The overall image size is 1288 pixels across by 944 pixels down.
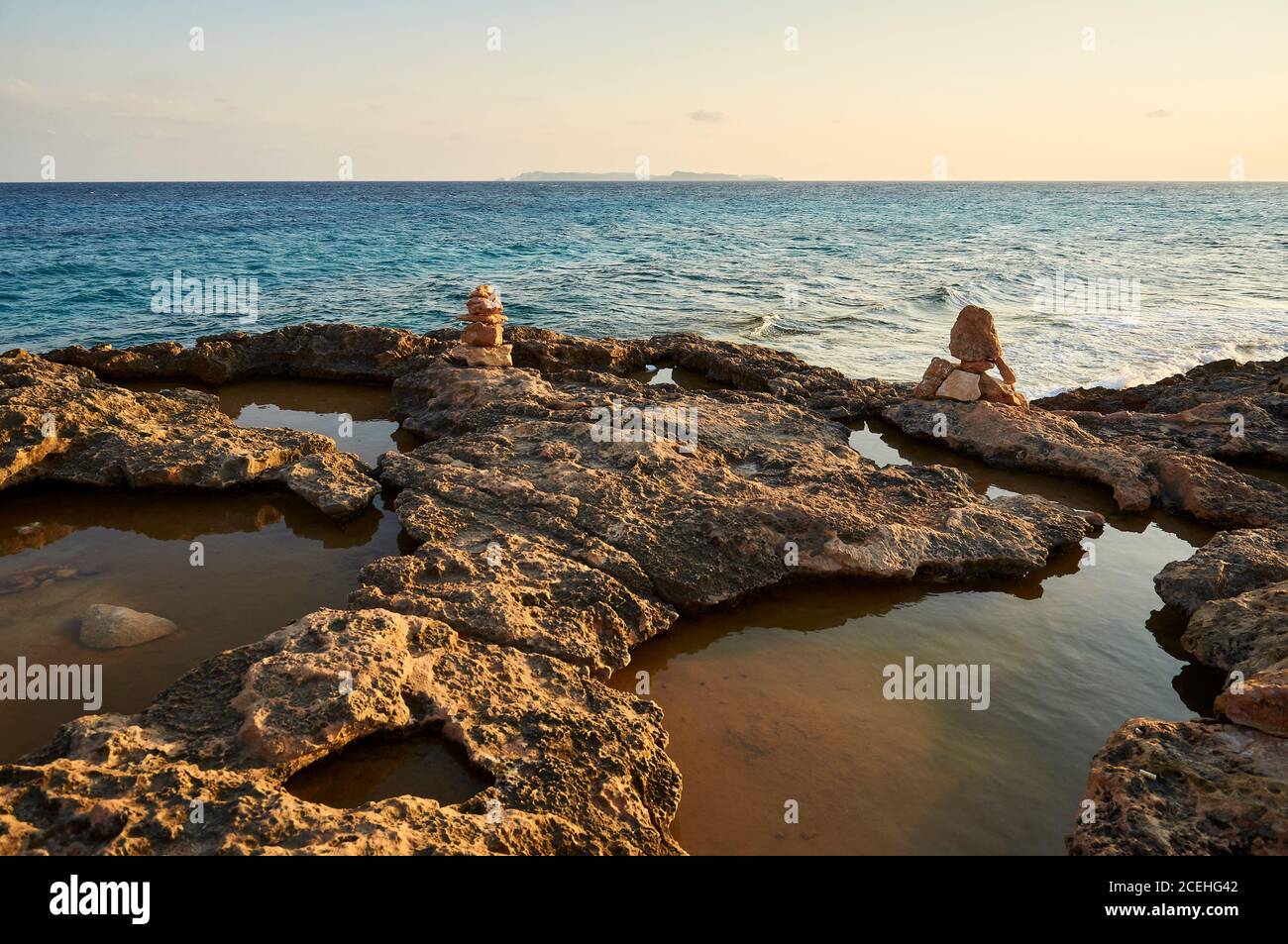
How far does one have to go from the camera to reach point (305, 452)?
8.20 meters

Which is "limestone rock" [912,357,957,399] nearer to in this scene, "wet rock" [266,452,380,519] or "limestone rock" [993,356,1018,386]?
"limestone rock" [993,356,1018,386]

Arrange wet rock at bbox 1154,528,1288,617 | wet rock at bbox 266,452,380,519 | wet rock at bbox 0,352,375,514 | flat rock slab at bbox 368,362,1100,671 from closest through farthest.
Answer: flat rock slab at bbox 368,362,1100,671, wet rock at bbox 1154,528,1288,617, wet rock at bbox 266,452,380,519, wet rock at bbox 0,352,375,514

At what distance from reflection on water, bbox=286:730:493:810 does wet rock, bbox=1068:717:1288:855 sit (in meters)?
3.17

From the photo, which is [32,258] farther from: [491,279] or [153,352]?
[153,352]

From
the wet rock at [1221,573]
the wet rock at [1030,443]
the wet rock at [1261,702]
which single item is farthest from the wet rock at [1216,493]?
the wet rock at [1261,702]

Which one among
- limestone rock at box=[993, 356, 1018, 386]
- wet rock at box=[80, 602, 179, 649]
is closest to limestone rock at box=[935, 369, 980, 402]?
limestone rock at box=[993, 356, 1018, 386]

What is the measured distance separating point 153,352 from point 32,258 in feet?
78.1

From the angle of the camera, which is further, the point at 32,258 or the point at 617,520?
the point at 32,258

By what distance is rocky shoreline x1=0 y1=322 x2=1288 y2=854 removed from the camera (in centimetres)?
372

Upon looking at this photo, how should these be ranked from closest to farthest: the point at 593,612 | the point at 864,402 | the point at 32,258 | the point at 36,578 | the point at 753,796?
1. the point at 753,796
2. the point at 593,612
3. the point at 36,578
4. the point at 864,402
5. the point at 32,258

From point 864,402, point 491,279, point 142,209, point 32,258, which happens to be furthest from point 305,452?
point 142,209

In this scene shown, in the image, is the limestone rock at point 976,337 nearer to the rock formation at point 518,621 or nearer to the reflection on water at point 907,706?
the rock formation at point 518,621

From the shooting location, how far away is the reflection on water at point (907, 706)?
4254mm
